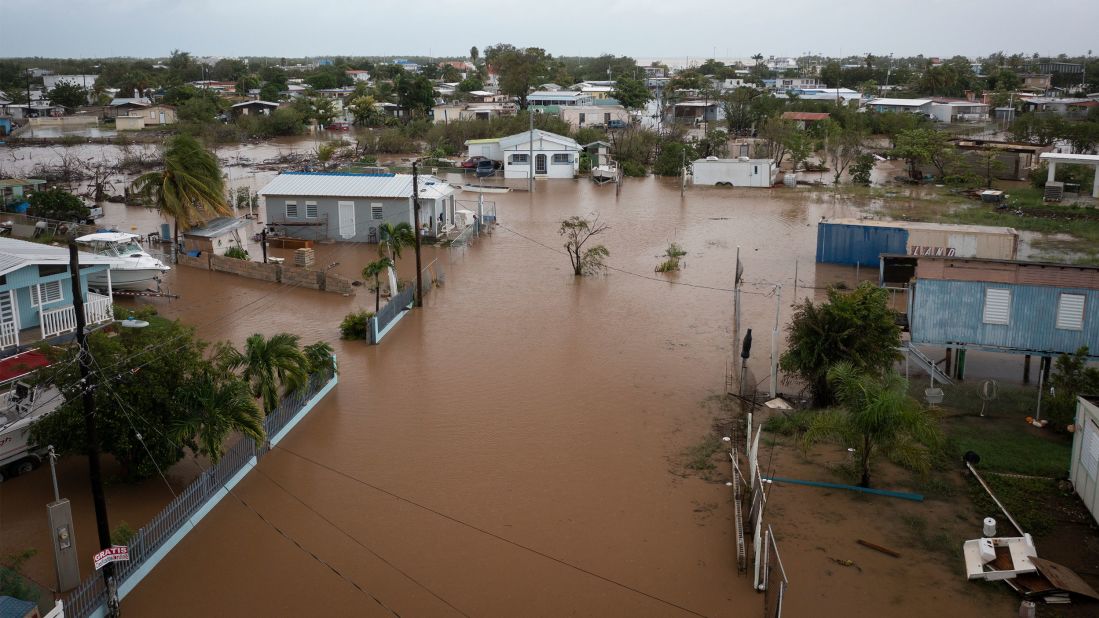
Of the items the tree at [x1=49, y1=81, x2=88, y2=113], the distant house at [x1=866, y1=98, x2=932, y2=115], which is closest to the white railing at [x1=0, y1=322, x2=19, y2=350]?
the distant house at [x1=866, y1=98, x2=932, y2=115]

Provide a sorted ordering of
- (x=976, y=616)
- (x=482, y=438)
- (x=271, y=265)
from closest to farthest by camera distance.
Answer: (x=976, y=616) → (x=482, y=438) → (x=271, y=265)

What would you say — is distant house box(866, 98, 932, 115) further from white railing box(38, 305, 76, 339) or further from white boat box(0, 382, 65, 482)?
white boat box(0, 382, 65, 482)

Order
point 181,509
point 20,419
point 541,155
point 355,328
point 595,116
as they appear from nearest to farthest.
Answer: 1. point 181,509
2. point 20,419
3. point 355,328
4. point 541,155
5. point 595,116

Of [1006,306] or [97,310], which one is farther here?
[97,310]

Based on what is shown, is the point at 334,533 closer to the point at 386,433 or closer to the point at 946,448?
the point at 386,433

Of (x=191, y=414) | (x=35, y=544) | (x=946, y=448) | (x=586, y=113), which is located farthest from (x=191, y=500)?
(x=586, y=113)

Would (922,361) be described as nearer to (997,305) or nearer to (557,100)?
(997,305)

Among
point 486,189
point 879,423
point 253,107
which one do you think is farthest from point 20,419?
point 253,107
